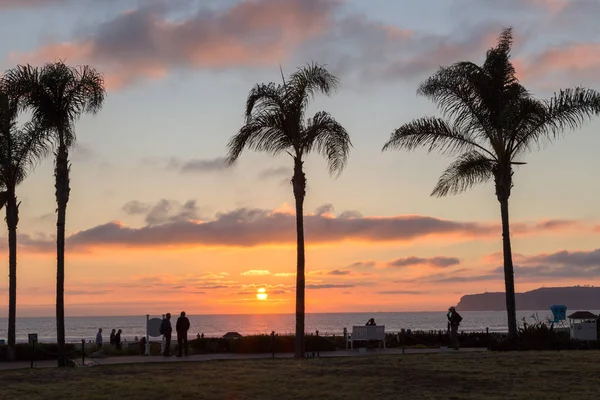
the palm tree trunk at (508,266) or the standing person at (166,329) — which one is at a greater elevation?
the palm tree trunk at (508,266)

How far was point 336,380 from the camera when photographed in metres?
18.6

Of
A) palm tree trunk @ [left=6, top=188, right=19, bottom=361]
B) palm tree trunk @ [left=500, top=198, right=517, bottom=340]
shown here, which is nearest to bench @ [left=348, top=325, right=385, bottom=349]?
palm tree trunk @ [left=500, top=198, right=517, bottom=340]

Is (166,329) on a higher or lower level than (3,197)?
lower

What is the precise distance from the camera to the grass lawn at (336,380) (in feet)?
54.4

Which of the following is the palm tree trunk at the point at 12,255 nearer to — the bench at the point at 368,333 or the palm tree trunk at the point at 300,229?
the palm tree trunk at the point at 300,229

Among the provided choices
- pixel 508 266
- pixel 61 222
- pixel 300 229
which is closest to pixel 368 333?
pixel 508 266

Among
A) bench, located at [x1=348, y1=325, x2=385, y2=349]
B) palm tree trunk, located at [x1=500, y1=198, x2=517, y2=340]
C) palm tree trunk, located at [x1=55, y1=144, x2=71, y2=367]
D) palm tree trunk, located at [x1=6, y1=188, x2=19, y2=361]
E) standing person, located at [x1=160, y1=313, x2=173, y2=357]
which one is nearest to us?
palm tree trunk, located at [x1=55, y1=144, x2=71, y2=367]

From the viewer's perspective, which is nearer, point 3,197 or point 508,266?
point 508,266

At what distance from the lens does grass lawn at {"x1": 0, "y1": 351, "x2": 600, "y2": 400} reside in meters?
16.6

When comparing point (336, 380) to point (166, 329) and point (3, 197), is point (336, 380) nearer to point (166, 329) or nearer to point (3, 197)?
point (166, 329)

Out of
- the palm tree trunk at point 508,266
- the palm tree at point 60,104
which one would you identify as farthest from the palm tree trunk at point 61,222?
the palm tree trunk at point 508,266

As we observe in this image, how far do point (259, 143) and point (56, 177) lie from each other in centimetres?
732

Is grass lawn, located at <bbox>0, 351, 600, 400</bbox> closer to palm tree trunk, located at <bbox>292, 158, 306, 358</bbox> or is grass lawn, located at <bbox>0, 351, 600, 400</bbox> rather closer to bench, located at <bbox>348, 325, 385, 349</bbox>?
palm tree trunk, located at <bbox>292, 158, 306, 358</bbox>

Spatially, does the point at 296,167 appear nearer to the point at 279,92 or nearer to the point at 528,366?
the point at 279,92
